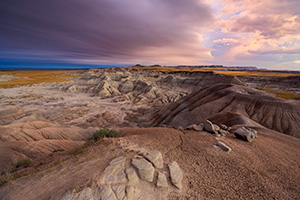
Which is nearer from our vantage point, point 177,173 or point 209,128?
point 177,173

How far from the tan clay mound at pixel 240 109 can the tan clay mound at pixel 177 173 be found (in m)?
8.32

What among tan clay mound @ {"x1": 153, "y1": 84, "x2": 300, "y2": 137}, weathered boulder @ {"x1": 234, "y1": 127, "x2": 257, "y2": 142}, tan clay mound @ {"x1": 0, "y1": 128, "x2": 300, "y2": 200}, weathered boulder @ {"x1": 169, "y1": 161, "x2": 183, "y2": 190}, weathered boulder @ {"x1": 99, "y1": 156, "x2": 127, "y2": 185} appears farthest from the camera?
tan clay mound @ {"x1": 153, "y1": 84, "x2": 300, "y2": 137}

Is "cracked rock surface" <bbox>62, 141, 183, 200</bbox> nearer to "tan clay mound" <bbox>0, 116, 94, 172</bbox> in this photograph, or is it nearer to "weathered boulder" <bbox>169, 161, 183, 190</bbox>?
"weathered boulder" <bbox>169, 161, 183, 190</bbox>

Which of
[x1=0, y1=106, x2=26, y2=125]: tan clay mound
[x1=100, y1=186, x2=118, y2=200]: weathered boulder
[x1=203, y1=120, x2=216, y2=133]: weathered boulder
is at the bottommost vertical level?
[x1=0, y1=106, x2=26, y2=125]: tan clay mound

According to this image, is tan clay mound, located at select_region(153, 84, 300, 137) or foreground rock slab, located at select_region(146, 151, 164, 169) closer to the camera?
foreground rock slab, located at select_region(146, 151, 164, 169)

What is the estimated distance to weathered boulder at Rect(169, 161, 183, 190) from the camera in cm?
426

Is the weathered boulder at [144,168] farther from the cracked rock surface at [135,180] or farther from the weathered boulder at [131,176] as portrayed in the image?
the weathered boulder at [131,176]

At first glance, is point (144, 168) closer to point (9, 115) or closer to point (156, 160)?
point (156, 160)

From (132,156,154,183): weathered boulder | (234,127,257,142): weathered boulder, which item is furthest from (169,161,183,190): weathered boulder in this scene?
(234,127,257,142): weathered boulder

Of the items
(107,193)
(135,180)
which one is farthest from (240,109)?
(107,193)

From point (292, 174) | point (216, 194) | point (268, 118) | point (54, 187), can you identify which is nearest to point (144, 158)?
point (216, 194)

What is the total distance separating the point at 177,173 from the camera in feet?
15.5

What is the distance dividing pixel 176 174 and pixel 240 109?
1870 centimetres

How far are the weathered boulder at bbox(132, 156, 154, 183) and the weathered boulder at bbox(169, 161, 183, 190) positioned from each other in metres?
0.78
